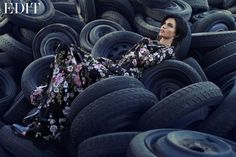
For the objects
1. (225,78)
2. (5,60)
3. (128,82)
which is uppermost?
(128,82)

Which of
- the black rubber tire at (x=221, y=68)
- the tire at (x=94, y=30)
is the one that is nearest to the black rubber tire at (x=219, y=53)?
the black rubber tire at (x=221, y=68)

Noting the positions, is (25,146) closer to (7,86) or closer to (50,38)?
(7,86)

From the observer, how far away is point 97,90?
4148 mm

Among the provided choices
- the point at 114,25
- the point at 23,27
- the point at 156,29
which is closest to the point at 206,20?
the point at 156,29

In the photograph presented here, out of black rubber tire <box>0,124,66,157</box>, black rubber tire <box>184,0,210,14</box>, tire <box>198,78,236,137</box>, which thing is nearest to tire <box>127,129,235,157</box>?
tire <box>198,78,236,137</box>

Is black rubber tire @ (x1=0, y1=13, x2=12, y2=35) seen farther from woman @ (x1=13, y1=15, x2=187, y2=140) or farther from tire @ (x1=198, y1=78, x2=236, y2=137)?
tire @ (x1=198, y1=78, x2=236, y2=137)

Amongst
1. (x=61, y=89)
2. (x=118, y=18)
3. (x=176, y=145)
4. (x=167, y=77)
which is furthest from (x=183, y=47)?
(x=176, y=145)

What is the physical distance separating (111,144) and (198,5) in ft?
16.7

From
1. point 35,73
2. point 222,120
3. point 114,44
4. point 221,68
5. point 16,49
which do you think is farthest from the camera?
point 16,49

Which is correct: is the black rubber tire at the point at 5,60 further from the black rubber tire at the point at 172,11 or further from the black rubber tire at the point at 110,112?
the black rubber tire at the point at 110,112

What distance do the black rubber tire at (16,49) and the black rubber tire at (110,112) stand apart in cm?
271

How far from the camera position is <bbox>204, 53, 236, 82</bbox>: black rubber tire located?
17.3 feet

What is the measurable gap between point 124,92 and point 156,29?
3104mm

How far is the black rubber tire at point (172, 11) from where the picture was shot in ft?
24.2
